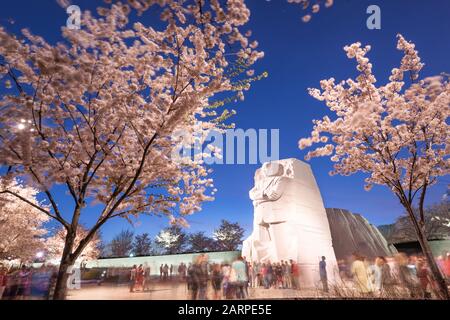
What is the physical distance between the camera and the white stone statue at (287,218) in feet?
54.6

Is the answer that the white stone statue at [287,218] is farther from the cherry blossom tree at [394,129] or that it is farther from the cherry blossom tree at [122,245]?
the cherry blossom tree at [122,245]

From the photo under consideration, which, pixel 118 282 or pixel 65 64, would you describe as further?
pixel 118 282

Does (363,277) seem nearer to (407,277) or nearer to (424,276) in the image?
(407,277)

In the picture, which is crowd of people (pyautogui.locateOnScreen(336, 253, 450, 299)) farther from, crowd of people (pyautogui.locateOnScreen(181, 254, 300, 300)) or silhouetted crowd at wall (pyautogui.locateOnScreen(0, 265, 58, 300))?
silhouetted crowd at wall (pyautogui.locateOnScreen(0, 265, 58, 300))

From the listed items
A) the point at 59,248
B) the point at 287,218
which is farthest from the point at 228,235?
the point at 287,218

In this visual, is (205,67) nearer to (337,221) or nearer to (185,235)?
(337,221)

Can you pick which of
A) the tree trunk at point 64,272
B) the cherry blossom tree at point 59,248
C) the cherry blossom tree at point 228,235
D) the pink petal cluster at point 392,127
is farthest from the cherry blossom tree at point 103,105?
the cherry blossom tree at point 228,235

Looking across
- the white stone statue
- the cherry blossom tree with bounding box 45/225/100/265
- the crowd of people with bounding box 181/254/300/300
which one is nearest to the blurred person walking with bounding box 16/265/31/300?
the crowd of people with bounding box 181/254/300/300

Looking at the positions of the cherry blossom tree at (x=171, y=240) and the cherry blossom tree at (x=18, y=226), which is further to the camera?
the cherry blossom tree at (x=171, y=240)

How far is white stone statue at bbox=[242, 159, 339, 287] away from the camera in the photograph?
656 inches

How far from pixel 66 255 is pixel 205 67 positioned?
643cm

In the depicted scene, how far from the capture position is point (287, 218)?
1725 centimetres

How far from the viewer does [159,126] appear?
7.59m
